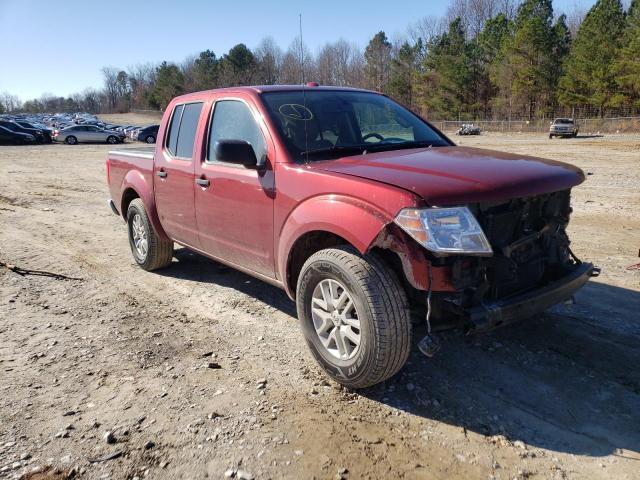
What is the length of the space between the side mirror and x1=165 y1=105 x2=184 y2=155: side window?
1.65 meters

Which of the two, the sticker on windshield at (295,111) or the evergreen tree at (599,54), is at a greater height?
the evergreen tree at (599,54)

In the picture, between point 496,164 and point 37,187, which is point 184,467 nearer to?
point 496,164

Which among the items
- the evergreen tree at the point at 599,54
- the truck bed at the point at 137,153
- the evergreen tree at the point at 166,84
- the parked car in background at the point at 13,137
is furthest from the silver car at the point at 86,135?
the evergreen tree at the point at 166,84

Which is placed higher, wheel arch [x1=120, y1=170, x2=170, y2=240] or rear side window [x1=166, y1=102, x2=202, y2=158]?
rear side window [x1=166, y1=102, x2=202, y2=158]

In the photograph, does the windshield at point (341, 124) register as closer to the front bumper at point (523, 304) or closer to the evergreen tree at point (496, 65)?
the front bumper at point (523, 304)

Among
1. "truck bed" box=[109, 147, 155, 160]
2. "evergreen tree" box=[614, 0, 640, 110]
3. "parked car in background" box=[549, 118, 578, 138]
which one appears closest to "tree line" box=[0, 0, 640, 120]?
"evergreen tree" box=[614, 0, 640, 110]

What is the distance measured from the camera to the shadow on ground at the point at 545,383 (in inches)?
115

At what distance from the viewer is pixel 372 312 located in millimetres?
2986

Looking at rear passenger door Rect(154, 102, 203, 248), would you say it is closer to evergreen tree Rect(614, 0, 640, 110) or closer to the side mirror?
the side mirror

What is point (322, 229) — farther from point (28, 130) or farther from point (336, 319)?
point (28, 130)

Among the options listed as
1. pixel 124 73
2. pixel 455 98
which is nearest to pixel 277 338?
pixel 455 98

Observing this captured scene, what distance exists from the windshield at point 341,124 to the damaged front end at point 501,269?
118 centimetres

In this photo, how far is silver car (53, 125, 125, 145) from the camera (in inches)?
1515

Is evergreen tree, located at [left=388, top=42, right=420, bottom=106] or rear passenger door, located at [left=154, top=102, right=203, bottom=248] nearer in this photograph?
rear passenger door, located at [left=154, top=102, right=203, bottom=248]
